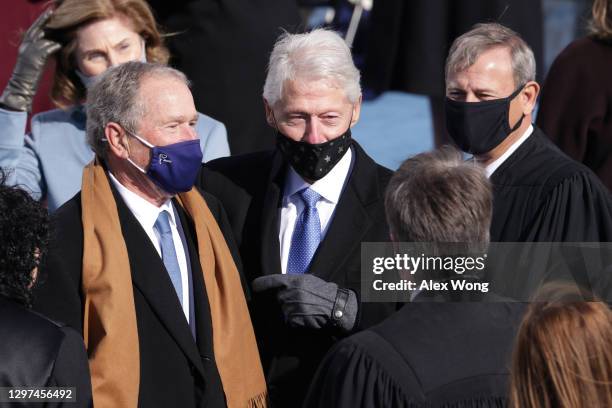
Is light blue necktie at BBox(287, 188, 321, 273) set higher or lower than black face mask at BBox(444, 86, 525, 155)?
lower

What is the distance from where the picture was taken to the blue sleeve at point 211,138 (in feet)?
15.4

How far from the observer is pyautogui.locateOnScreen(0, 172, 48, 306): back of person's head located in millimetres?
3098

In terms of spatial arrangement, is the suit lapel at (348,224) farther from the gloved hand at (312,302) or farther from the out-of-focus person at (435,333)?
the out-of-focus person at (435,333)

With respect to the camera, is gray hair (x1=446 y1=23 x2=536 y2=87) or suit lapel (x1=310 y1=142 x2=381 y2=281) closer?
suit lapel (x1=310 y1=142 x2=381 y2=281)

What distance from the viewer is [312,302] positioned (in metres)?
3.74

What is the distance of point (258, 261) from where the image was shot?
13.3 feet

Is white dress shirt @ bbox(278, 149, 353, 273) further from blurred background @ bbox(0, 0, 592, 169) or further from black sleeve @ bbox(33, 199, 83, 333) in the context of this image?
blurred background @ bbox(0, 0, 592, 169)

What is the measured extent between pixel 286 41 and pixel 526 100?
3.13 ft

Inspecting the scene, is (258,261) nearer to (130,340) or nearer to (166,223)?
(166,223)

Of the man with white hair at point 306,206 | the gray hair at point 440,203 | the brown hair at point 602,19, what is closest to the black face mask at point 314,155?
the man with white hair at point 306,206

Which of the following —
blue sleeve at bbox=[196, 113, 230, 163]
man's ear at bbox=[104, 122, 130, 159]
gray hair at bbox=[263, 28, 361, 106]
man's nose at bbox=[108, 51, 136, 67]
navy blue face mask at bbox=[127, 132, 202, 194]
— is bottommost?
blue sleeve at bbox=[196, 113, 230, 163]

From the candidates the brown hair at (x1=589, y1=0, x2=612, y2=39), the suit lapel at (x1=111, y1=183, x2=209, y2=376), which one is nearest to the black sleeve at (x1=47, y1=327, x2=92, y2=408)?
the suit lapel at (x1=111, y1=183, x2=209, y2=376)

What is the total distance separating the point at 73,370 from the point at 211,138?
185 cm

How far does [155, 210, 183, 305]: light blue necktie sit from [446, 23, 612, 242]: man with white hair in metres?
1.17
